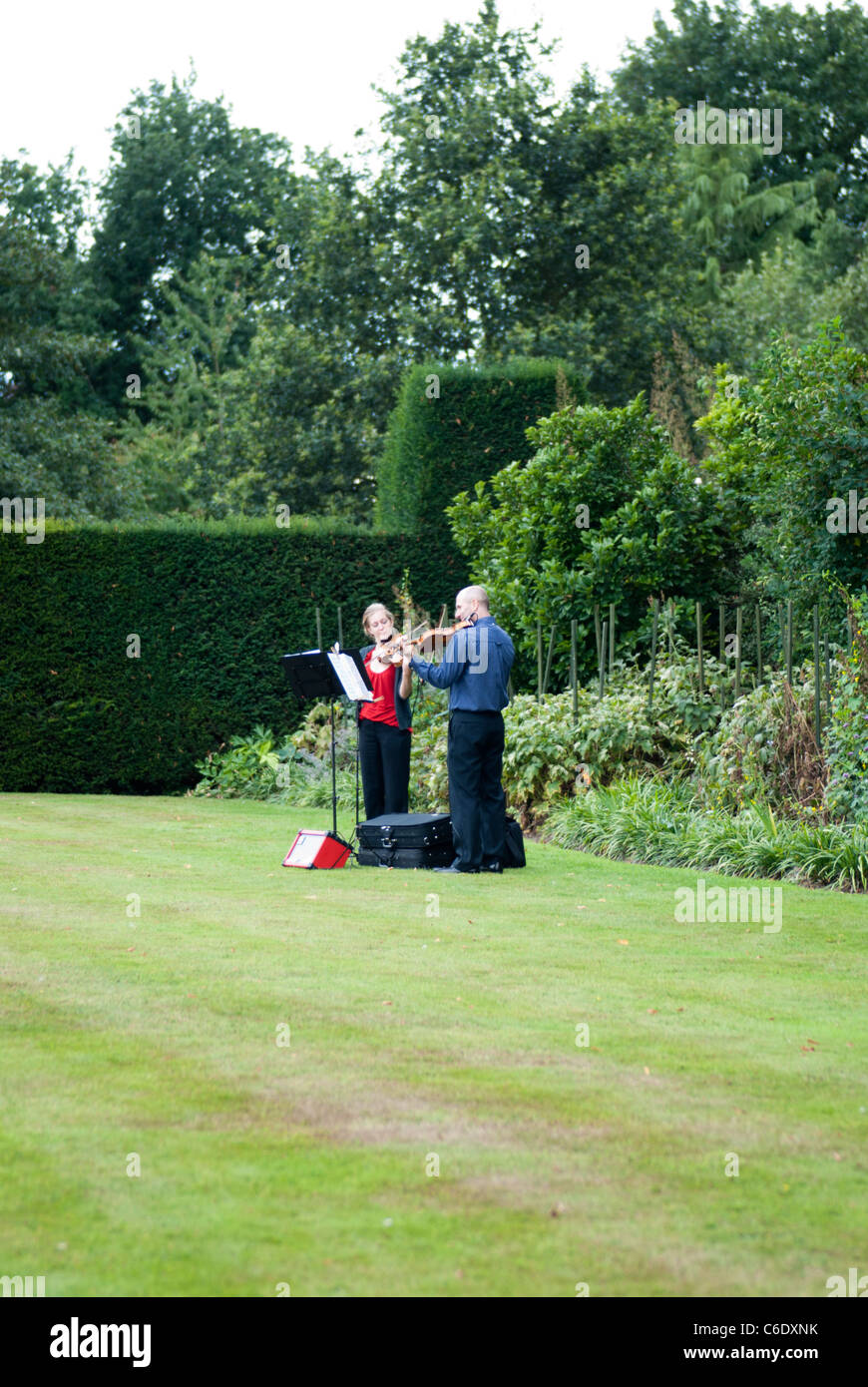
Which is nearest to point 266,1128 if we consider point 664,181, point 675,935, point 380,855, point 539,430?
point 675,935

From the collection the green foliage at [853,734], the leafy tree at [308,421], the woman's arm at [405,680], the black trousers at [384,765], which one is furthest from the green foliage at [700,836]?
the leafy tree at [308,421]

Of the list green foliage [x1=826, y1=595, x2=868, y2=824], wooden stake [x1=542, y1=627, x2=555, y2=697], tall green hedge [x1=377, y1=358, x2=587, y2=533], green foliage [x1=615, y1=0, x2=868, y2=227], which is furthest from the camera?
green foliage [x1=615, y1=0, x2=868, y2=227]

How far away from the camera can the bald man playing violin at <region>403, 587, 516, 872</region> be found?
31.6 feet

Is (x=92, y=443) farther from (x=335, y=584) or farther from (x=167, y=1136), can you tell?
(x=167, y=1136)

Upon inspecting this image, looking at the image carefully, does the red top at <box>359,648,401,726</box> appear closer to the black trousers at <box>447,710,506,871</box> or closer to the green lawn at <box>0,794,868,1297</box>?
the black trousers at <box>447,710,506,871</box>

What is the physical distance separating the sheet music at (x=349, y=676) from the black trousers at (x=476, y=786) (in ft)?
Answer: 2.36

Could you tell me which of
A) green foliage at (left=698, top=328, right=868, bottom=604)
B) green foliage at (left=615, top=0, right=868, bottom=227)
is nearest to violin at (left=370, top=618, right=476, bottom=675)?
green foliage at (left=698, top=328, right=868, bottom=604)

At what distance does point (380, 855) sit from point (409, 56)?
18321 mm

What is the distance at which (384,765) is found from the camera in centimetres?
1070

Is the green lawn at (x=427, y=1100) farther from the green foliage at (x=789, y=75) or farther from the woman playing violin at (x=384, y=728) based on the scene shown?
the green foliage at (x=789, y=75)

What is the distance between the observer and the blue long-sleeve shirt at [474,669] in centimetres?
962

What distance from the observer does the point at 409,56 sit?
79.2 ft

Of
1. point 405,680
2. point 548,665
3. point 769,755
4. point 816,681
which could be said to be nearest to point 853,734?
point 816,681

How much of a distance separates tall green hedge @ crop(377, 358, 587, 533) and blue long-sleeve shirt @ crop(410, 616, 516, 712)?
7.01 m
